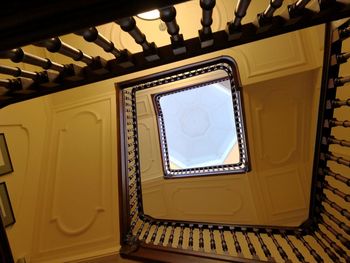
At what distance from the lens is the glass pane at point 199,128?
8.30 metres

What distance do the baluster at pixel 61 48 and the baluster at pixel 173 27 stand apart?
51 cm

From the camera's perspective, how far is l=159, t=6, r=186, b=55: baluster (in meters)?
1.15

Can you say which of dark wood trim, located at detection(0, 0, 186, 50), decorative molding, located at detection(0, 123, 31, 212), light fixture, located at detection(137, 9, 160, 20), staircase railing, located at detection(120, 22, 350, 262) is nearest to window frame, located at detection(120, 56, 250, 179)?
staircase railing, located at detection(120, 22, 350, 262)

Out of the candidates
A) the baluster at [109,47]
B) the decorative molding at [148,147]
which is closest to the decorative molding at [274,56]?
the decorative molding at [148,147]

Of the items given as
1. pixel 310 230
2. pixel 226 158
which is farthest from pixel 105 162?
pixel 226 158

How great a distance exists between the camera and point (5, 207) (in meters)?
3.37

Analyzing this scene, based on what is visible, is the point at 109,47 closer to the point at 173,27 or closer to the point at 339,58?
the point at 173,27

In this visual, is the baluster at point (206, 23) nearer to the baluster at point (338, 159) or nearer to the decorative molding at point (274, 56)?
the baluster at point (338, 159)

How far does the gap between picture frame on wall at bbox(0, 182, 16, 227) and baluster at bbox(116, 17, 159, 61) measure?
10.4 feet

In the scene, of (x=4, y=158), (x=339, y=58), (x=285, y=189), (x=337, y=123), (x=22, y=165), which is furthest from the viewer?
(x=285, y=189)

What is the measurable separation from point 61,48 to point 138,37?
1.32 feet

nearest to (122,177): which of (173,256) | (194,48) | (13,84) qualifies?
(173,256)

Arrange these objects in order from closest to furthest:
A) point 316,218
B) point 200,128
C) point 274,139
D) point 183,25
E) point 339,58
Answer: point 339,58
point 316,218
point 183,25
point 274,139
point 200,128

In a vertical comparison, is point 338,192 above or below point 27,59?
below
